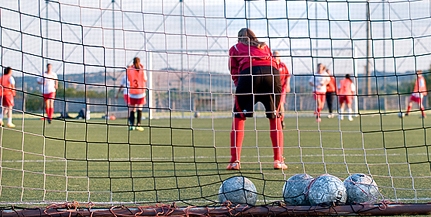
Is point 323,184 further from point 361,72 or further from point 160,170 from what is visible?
point 361,72

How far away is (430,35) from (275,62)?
2090 mm

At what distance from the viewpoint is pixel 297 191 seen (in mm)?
4348

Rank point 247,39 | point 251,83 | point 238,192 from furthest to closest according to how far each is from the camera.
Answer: point 251,83 < point 247,39 < point 238,192

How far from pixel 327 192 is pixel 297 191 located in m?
0.30

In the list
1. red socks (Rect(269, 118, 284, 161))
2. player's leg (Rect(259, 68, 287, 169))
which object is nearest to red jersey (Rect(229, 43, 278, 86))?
player's leg (Rect(259, 68, 287, 169))

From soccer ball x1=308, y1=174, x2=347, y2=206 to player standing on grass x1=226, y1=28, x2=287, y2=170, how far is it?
226 cm

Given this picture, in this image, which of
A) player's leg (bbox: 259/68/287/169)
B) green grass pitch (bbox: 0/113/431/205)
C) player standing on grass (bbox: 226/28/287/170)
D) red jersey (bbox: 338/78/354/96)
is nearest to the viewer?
green grass pitch (bbox: 0/113/431/205)

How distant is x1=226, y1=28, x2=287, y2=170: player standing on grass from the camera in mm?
6551

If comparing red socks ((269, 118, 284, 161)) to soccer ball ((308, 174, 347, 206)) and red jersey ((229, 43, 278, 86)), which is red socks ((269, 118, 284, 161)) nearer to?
red jersey ((229, 43, 278, 86))

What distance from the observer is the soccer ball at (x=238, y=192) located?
433 centimetres

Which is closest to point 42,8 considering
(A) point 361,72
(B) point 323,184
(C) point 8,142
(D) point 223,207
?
(D) point 223,207

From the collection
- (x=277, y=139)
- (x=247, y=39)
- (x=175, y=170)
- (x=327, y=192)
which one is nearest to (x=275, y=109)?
(x=277, y=139)

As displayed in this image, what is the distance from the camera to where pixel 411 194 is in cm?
509

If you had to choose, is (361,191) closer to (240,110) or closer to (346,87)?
(240,110)
